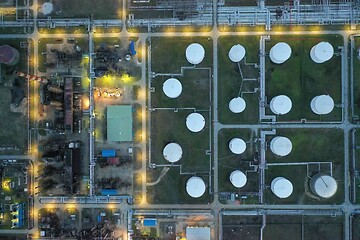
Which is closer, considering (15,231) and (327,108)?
(327,108)

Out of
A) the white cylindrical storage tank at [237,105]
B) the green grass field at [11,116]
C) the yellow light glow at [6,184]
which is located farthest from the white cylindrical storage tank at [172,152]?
the yellow light glow at [6,184]

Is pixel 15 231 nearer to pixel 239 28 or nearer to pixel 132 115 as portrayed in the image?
pixel 132 115

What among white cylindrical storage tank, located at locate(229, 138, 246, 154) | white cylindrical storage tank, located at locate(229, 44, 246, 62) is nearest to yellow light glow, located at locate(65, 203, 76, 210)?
white cylindrical storage tank, located at locate(229, 138, 246, 154)

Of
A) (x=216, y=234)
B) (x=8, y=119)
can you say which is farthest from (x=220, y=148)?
(x=8, y=119)

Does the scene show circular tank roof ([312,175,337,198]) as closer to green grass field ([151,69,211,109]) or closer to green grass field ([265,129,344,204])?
green grass field ([265,129,344,204])

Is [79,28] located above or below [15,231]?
above

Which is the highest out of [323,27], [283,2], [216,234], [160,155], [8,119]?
[283,2]

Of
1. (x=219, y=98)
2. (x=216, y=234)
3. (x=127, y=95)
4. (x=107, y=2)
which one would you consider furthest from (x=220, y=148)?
(x=107, y=2)
